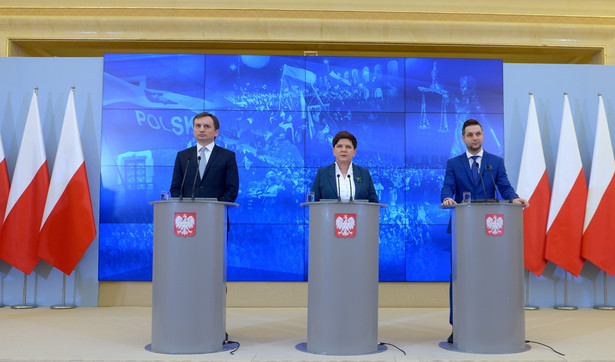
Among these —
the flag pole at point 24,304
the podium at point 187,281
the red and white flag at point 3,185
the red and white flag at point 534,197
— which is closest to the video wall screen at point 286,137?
the red and white flag at point 534,197

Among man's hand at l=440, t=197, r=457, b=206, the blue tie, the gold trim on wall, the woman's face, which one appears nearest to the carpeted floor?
man's hand at l=440, t=197, r=457, b=206

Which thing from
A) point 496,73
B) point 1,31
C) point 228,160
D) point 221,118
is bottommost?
point 228,160

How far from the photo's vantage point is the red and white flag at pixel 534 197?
263 inches

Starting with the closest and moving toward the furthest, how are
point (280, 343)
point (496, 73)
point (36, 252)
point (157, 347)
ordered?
point (157, 347), point (280, 343), point (36, 252), point (496, 73)

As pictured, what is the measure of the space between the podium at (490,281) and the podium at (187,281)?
163 cm

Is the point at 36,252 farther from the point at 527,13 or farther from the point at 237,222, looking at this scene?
the point at 527,13

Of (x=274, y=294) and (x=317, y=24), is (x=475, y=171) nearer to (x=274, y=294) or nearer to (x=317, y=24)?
(x=274, y=294)

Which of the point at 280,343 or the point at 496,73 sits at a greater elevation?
the point at 496,73

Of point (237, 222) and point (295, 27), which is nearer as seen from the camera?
point (237, 222)

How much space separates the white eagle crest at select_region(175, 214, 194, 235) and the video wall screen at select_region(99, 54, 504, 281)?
2.66 meters

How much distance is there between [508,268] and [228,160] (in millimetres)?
2102

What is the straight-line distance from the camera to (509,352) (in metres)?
4.16

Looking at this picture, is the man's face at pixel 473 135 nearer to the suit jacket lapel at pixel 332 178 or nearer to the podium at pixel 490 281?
the podium at pixel 490 281

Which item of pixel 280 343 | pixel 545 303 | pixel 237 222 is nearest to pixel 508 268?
pixel 280 343
